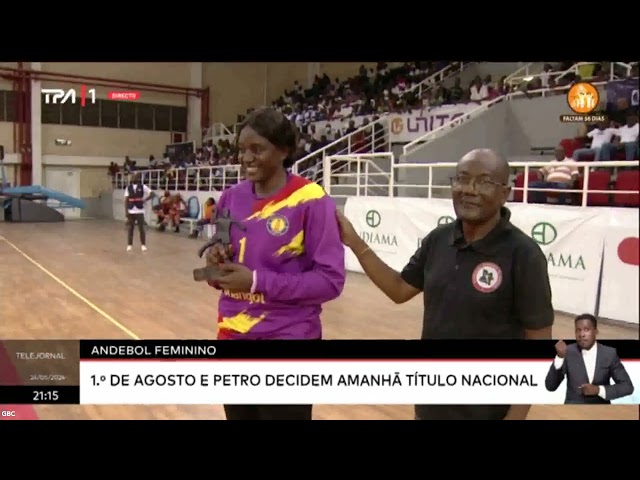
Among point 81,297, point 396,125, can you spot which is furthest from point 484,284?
point 396,125

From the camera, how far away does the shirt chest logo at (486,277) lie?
146cm

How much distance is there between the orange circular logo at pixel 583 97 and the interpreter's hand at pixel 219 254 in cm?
218

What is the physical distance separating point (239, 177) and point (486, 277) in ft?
2.49

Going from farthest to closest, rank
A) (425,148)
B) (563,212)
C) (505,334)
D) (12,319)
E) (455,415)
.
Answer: (425,148)
(563,212)
(12,319)
(455,415)
(505,334)

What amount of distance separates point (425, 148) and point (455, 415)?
6.48m

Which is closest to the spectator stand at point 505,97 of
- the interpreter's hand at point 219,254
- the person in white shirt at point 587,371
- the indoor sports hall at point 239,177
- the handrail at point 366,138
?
the indoor sports hall at point 239,177

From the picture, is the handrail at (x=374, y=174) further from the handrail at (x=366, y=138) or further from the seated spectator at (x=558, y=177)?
the handrail at (x=366, y=138)

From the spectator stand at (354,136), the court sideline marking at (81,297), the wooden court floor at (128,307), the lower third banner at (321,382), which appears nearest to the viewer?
the lower third banner at (321,382)

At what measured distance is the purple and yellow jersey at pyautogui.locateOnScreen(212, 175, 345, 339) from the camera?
5.06 feet

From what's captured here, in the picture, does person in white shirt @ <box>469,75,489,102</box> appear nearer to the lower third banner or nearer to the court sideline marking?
the court sideline marking

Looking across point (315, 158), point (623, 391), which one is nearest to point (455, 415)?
point (623, 391)

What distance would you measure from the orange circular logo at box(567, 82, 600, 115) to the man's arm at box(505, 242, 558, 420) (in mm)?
1882
